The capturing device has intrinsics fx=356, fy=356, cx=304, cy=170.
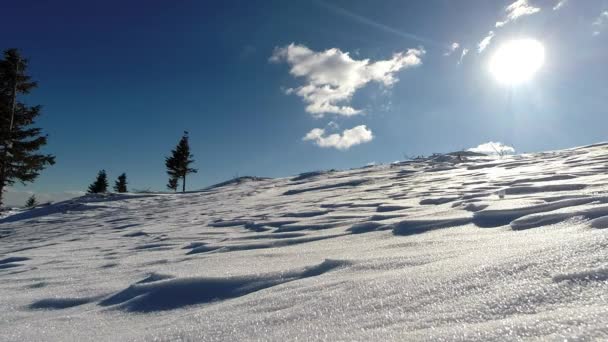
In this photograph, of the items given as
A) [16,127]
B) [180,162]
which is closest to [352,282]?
[16,127]

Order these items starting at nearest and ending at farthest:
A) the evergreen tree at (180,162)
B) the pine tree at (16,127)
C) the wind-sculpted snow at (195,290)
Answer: the wind-sculpted snow at (195,290) → the pine tree at (16,127) → the evergreen tree at (180,162)

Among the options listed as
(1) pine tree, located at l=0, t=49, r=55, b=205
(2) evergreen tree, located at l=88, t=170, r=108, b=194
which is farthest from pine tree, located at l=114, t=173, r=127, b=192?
(1) pine tree, located at l=0, t=49, r=55, b=205

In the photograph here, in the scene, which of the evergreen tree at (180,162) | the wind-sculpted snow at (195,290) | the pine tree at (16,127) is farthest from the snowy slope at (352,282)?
the evergreen tree at (180,162)

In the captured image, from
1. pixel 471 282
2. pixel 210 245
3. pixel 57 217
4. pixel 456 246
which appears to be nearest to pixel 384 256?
pixel 456 246

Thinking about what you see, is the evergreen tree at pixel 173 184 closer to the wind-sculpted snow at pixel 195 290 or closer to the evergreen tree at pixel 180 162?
the evergreen tree at pixel 180 162

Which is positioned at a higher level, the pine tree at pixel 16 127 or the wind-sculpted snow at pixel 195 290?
the pine tree at pixel 16 127

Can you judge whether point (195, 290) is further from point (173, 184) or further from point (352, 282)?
point (173, 184)

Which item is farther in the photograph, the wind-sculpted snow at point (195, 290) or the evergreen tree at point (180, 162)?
the evergreen tree at point (180, 162)

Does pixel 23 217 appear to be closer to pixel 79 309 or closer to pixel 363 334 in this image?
pixel 79 309

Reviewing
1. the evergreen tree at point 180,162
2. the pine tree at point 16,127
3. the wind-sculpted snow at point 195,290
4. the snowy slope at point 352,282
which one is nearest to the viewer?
the snowy slope at point 352,282

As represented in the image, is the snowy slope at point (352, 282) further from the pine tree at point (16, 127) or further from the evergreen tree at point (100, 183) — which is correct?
the evergreen tree at point (100, 183)

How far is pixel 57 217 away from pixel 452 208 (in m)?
8.92

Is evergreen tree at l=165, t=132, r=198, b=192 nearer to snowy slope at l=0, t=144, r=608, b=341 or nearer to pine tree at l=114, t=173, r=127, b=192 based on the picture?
pine tree at l=114, t=173, r=127, b=192

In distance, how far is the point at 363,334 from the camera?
110cm
